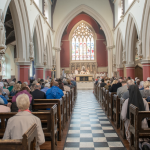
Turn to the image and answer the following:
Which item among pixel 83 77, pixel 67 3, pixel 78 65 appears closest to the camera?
pixel 67 3

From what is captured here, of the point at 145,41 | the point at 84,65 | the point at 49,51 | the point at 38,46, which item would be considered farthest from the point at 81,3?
the point at 145,41

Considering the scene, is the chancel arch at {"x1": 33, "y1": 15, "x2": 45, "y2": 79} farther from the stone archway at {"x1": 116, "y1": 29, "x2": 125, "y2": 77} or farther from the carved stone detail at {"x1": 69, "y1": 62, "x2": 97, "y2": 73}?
the carved stone detail at {"x1": 69, "y1": 62, "x2": 97, "y2": 73}

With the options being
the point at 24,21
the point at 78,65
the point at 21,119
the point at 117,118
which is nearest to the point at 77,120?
the point at 117,118

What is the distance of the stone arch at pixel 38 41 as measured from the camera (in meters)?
13.6

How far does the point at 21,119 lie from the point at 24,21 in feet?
29.9

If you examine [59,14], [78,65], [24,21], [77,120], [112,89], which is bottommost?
[77,120]

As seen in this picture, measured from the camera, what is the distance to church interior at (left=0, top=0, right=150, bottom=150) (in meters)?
3.22

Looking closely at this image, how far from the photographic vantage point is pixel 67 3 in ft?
64.4

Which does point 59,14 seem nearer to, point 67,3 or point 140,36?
point 67,3

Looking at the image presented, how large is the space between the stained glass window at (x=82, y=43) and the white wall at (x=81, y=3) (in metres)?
6.94

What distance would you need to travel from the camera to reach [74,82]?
41.8 ft

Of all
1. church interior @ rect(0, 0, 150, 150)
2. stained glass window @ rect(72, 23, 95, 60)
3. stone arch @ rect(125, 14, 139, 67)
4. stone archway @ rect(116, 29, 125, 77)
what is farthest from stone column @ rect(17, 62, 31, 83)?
stained glass window @ rect(72, 23, 95, 60)

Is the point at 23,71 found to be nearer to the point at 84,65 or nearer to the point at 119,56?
the point at 119,56

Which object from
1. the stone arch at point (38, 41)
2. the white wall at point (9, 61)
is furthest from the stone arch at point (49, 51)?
the white wall at point (9, 61)
